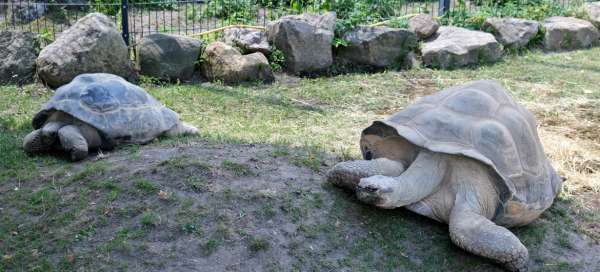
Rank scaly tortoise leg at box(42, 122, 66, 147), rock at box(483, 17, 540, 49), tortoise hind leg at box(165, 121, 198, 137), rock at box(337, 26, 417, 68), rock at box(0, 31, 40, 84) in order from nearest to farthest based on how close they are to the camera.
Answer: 1. scaly tortoise leg at box(42, 122, 66, 147)
2. tortoise hind leg at box(165, 121, 198, 137)
3. rock at box(0, 31, 40, 84)
4. rock at box(337, 26, 417, 68)
5. rock at box(483, 17, 540, 49)

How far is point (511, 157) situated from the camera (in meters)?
3.94

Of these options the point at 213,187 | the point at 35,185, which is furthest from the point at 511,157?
the point at 35,185

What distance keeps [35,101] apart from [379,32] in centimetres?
399

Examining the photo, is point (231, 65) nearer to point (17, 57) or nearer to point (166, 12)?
point (166, 12)

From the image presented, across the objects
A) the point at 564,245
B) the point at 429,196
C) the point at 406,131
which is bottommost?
the point at 564,245

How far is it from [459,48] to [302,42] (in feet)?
6.51

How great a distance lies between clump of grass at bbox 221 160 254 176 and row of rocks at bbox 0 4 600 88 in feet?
10.7

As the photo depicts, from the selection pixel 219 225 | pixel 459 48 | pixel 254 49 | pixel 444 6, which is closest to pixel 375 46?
pixel 459 48

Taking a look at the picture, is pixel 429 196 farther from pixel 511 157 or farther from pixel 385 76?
pixel 385 76

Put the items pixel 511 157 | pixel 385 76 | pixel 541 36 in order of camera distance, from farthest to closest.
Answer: pixel 541 36
pixel 385 76
pixel 511 157

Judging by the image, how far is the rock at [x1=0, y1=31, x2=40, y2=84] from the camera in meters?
7.08

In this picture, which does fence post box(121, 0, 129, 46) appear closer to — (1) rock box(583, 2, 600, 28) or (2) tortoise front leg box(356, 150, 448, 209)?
(2) tortoise front leg box(356, 150, 448, 209)

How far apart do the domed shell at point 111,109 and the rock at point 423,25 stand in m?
4.52

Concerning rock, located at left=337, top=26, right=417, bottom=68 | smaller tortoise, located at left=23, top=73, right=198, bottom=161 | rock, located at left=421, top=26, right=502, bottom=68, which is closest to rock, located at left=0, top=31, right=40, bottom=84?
smaller tortoise, located at left=23, top=73, right=198, bottom=161
